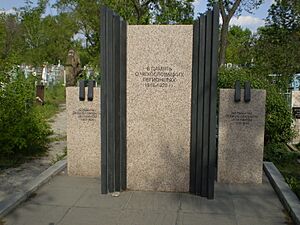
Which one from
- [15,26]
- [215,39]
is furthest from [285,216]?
[15,26]

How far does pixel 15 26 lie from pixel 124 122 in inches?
1174

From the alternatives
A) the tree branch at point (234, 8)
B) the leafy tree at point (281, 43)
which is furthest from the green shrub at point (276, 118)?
the tree branch at point (234, 8)

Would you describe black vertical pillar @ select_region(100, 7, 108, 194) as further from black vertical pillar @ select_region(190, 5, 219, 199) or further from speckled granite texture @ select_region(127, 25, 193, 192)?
black vertical pillar @ select_region(190, 5, 219, 199)

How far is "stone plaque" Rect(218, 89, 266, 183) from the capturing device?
5.91 m

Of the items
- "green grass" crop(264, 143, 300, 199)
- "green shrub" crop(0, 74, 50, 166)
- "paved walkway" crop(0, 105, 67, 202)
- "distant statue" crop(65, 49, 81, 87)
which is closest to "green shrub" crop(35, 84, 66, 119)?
"distant statue" crop(65, 49, 81, 87)

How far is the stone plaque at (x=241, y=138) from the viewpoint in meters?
5.91

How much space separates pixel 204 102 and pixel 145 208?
1.58 metres

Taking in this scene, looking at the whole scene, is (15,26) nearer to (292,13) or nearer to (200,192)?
(292,13)

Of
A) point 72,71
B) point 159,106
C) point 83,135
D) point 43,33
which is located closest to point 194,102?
point 159,106

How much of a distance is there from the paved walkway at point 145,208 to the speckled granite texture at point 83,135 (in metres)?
0.53

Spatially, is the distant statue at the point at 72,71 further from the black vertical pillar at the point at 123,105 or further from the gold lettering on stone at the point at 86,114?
the black vertical pillar at the point at 123,105

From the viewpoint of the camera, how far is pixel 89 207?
4.90m

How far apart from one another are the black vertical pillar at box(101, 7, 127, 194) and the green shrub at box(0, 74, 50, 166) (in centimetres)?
306

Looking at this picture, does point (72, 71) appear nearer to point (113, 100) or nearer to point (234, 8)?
point (234, 8)
